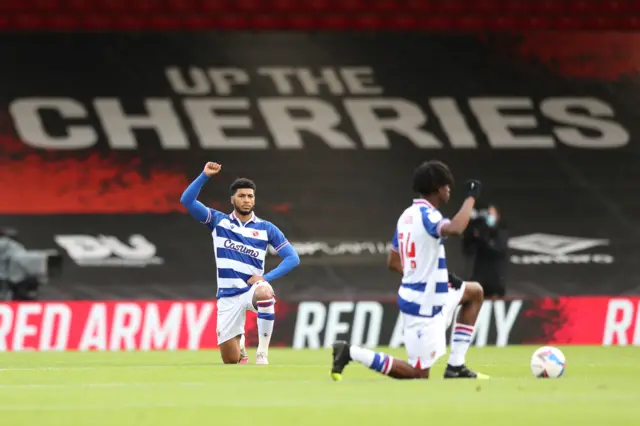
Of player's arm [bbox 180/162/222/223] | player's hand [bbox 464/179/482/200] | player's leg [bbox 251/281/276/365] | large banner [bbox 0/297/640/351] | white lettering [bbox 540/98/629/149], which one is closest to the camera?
player's hand [bbox 464/179/482/200]

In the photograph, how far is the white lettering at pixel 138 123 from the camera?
24.2 metres

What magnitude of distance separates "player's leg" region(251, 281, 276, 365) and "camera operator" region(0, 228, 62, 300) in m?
8.84

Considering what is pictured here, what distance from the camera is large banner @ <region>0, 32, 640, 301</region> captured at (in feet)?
78.9

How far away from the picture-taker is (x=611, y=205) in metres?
24.7

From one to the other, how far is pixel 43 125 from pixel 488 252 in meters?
7.70

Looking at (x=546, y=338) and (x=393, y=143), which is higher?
(x=393, y=143)

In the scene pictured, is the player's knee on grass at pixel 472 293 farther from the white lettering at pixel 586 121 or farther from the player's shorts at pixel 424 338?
the white lettering at pixel 586 121

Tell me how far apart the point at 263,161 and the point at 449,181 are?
1403 centimetres

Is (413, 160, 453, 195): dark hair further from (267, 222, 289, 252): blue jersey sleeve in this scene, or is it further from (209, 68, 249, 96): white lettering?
(209, 68, 249, 96): white lettering

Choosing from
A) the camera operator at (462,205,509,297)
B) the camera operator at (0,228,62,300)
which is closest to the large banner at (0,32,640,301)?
the camera operator at (0,228,62,300)

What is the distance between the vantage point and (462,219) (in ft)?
32.7

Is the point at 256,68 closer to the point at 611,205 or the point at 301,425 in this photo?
the point at 611,205

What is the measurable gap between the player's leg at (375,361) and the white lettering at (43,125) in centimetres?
1433

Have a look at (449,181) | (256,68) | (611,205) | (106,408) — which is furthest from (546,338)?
(106,408)
